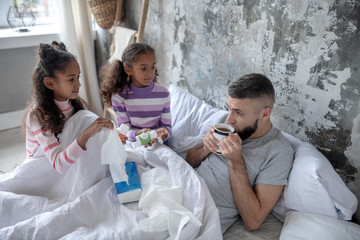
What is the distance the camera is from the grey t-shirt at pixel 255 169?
1131 millimetres

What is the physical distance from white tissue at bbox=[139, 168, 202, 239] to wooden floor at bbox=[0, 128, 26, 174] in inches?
56.4

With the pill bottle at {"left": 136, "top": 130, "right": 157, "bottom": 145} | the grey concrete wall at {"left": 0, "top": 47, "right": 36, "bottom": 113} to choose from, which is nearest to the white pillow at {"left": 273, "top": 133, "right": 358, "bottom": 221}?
the pill bottle at {"left": 136, "top": 130, "right": 157, "bottom": 145}

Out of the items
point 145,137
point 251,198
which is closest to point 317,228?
point 251,198

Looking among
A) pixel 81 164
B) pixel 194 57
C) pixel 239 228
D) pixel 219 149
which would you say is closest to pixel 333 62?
pixel 219 149

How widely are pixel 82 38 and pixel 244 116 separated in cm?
199

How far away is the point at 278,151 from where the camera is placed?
1156mm

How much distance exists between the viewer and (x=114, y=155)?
45.9 inches

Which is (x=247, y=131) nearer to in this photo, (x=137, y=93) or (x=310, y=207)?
(x=310, y=207)

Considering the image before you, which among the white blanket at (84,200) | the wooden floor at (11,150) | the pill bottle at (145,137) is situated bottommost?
the wooden floor at (11,150)

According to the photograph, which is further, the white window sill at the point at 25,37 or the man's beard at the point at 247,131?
the white window sill at the point at 25,37

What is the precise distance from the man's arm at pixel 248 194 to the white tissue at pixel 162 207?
22 centimetres

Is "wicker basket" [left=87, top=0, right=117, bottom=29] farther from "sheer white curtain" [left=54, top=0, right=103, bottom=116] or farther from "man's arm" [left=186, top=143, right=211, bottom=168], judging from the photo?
"man's arm" [left=186, top=143, right=211, bottom=168]

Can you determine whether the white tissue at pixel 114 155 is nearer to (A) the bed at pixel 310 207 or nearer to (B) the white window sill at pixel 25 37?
(A) the bed at pixel 310 207

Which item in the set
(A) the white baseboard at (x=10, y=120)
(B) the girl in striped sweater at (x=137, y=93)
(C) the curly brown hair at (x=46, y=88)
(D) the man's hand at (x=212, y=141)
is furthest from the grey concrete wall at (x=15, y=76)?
(D) the man's hand at (x=212, y=141)
